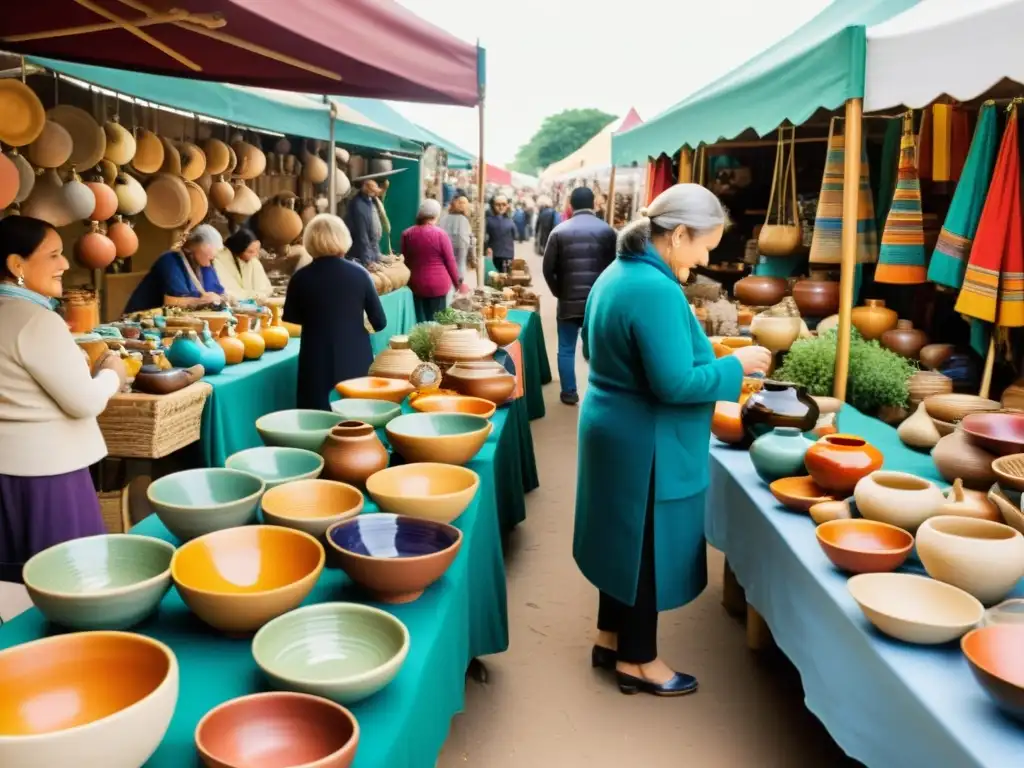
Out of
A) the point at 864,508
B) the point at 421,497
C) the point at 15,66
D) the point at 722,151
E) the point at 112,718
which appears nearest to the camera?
the point at 112,718

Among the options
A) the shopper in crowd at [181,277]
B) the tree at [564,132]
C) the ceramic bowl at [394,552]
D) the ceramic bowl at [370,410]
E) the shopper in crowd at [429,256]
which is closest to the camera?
the ceramic bowl at [394,552]

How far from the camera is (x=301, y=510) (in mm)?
1823

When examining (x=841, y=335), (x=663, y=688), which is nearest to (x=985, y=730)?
(x=663, y=688)

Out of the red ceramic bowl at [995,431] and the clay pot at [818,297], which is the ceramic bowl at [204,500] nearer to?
the red ceramic bowl at [995,431]

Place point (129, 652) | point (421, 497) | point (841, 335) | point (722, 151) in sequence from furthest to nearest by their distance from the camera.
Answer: point (722, 151), point (841, 335), point (421, 497), point (129, 652)

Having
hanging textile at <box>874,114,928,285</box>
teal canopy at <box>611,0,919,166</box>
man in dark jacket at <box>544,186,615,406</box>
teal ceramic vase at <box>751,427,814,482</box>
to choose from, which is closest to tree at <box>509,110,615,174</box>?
man in dark jacket at <box>544,186,615,406</box>

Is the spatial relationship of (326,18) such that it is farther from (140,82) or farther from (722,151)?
(722,151)

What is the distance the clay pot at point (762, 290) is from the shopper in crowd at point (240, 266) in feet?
9.31

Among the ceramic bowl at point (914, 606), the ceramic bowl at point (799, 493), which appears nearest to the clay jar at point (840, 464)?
the ceramic bowl at point (799, 493)

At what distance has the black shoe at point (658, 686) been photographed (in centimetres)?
260

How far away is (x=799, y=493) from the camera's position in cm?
232

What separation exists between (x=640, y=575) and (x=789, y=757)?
595mm

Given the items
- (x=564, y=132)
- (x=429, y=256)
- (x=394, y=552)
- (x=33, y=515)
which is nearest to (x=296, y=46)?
(x=33, y=515)

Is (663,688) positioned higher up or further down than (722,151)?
further down
